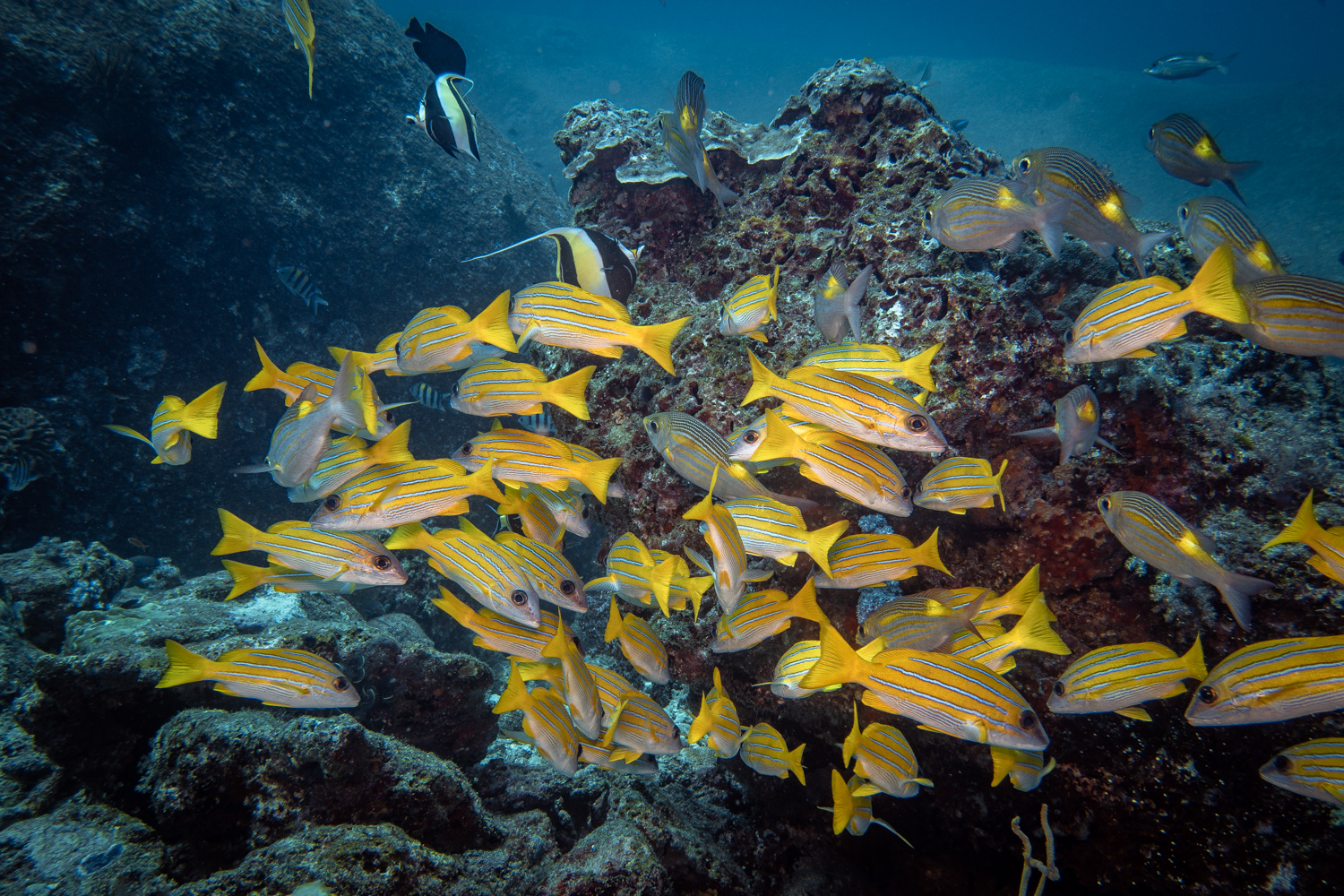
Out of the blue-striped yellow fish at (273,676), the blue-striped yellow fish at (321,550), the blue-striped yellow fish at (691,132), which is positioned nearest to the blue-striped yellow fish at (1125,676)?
the blue-striped yellow fish at (321,550)

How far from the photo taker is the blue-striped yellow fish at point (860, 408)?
199 cm

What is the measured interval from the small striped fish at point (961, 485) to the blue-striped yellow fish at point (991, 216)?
1207 mm

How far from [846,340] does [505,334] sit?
1.99 meters

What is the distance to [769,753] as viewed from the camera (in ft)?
8.92

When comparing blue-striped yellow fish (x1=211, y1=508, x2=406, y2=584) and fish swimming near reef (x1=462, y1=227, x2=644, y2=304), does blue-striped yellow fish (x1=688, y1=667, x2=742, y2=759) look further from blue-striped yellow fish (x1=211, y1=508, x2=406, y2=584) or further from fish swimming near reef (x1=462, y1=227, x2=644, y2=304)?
fish swimming near reef (x1=462, y1=227, x2=644, y2=304)

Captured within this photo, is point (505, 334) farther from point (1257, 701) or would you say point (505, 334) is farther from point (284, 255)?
point (284, 255)

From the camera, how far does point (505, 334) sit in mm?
2604

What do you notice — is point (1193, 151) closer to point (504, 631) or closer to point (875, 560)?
point (875, 560)

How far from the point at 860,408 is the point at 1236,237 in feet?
7.46

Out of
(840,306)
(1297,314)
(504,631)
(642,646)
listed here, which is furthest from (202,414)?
(1297,314)

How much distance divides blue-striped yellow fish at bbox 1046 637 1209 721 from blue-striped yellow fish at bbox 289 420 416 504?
3230 millimetres

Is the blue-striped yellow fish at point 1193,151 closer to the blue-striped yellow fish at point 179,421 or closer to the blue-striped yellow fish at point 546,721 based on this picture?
the blue-striped yellow fish at point 546,721

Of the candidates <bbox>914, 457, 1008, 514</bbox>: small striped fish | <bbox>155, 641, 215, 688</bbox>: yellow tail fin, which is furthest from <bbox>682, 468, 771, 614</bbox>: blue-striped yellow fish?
<bbox>155, 641, 215, 688</bbox>: yellow tail fin

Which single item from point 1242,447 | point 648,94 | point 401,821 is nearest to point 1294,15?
point 648,94
